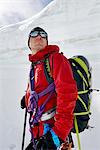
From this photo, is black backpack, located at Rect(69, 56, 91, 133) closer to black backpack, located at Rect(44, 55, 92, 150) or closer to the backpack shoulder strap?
black backpack, located at Rect(44, 55, 92, 150)

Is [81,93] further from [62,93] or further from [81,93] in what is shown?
[62,93]

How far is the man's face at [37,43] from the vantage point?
3.07 meters

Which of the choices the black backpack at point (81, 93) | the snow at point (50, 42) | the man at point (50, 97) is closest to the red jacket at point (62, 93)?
the man at point (50, 97)

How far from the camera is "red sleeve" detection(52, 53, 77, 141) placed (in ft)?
8.61

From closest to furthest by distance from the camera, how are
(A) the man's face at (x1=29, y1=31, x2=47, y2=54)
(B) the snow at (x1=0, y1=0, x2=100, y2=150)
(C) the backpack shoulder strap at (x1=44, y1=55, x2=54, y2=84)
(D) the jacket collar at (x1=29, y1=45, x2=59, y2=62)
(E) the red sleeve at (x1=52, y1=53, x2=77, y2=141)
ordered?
(E) the red sleeve at (x1=52, y1=53, x2=77, y2=141)
(C) the backpack shoulder strap at (x1=44, y1=55, x2=54, y2=84)
(D) the jacket collar at (x1=29, y1=45, x2=59, y2=62)
(A) the man's face at (x1=29, y1=31, x2=47, y2=54)
(B) the snow at (x1=0, y1=0, x2=100, y2=150)

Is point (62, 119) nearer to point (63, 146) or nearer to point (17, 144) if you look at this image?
point (63, 146)

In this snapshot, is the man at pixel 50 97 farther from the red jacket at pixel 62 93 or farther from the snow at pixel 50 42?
the snow at pixel 50 42

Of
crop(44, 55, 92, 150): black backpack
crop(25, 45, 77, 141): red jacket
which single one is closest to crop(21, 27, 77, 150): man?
crop(25, 45, 77, 141): red jacket

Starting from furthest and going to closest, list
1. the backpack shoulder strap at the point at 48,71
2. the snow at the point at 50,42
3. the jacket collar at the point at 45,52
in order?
1. the snow at the point at 50,42
2. the jacket collar at the point at 45,52
3. the backpack shoulder strap at the point at 48,71

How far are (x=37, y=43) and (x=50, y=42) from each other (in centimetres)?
586

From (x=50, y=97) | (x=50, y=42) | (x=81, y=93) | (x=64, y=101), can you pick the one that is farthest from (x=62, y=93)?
(x=50, y=42)

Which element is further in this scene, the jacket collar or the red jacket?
the jacket collar

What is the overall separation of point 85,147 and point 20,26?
543 centimetres

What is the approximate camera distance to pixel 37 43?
3.10 m
